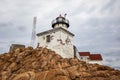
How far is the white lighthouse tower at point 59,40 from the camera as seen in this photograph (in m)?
37.4

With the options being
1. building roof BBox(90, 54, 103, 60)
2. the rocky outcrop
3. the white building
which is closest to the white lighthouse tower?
the rocky outcrop

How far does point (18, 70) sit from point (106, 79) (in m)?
14.9

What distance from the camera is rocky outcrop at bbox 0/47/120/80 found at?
23.9m

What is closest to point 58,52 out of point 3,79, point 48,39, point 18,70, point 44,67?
point 48,39

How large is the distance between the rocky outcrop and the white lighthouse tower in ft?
6.36

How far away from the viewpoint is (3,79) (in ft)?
87.8

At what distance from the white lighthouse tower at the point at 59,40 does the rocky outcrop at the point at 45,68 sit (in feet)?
6.36

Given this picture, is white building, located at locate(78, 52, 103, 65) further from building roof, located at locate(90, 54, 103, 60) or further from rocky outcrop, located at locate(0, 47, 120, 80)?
rocky outcrop, located at locate(0, 47, 120, 80)

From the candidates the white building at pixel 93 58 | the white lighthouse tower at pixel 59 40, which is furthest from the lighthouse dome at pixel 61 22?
the white building at pixel 93 58

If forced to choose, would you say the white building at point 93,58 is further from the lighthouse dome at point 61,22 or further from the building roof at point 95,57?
the lighthouse dome at point 61,22

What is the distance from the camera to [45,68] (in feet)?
97.6

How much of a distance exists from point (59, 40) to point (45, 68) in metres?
9.68

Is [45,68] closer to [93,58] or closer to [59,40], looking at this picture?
[59,40]

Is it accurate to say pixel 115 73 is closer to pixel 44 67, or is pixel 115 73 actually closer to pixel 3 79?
pixel 44 67
